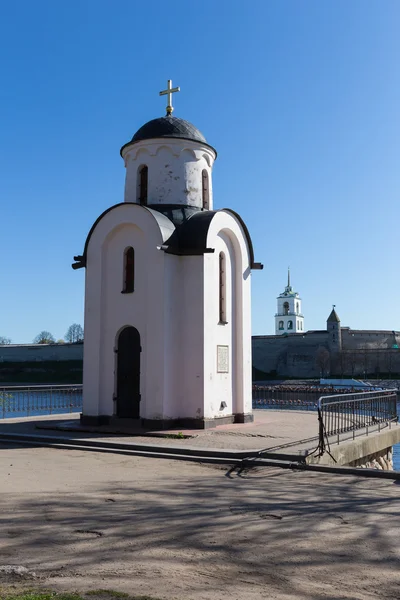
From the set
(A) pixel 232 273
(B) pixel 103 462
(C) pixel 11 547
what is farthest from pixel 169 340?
(C) pixel 11 547

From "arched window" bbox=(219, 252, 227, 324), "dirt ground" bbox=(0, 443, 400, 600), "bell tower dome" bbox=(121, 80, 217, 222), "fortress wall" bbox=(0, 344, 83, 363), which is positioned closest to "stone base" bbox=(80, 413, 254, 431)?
"arched window" bbox=(219, 252, 227, 324)

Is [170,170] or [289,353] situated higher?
[170,170]

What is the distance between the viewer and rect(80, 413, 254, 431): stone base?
45.0ft

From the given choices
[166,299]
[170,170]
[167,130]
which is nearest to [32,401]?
[166,299]

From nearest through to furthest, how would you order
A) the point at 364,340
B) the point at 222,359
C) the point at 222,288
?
the point at 222,359 → the point at 222,288 → the point at 364,340

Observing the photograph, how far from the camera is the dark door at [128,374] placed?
47.6 feet

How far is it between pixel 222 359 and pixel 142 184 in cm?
534

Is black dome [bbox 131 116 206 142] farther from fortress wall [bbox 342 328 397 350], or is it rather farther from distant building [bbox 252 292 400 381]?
fortress wall [bbox 342 328 397 350]

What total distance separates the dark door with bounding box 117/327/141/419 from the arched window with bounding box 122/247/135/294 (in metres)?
1.09

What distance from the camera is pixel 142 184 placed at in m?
16.3

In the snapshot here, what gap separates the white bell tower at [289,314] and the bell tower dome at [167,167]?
122383mm

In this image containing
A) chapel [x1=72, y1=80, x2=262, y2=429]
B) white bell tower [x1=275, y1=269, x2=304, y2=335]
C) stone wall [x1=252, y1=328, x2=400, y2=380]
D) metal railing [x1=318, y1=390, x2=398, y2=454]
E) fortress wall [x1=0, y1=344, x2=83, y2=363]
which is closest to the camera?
metal railing [x1=318, y1=390, x2=398, y2=454]

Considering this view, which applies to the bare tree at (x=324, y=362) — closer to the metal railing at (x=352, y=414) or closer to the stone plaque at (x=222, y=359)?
the metal railing at (x=352, y=414)

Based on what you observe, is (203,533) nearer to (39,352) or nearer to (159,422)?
(159,422)
